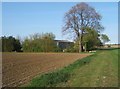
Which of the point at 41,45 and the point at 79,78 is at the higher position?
the point at 41,45

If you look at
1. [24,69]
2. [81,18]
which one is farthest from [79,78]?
[81,18]

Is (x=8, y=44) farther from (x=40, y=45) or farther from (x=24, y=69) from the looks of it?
(x=24, y=69)

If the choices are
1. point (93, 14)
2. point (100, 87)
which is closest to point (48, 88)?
point (100, 87)

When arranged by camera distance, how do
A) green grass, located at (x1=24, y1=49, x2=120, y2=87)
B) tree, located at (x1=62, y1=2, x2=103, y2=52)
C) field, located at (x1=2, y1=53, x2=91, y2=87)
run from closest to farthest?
green grass, located at (x1=24, y1=49, x2=120, y2=87)
field, located at (x1=2, y1=53, x2=91, y2=87)
tree, located at (x1=62, y1=2, x2=103, y2=52)

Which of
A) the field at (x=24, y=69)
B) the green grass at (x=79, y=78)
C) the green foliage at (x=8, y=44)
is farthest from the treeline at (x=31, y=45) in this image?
the green grass at (x=79, y=78)

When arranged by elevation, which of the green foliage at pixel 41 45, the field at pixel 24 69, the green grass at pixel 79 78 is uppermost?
the green foliage at pixel 41 45

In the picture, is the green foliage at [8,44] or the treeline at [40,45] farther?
the green foliage at [8,44]

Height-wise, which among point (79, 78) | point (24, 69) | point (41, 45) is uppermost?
point (41, 45)

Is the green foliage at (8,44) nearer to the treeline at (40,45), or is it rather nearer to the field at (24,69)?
the treeline at (40,45)

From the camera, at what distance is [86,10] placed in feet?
145

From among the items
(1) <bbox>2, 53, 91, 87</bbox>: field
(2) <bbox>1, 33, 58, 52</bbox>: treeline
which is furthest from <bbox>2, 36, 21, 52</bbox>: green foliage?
(1) <bbox>2, 53, 91, 87</bbox>: field

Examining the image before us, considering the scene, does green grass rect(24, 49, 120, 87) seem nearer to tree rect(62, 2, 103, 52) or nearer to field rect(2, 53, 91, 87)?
field rect(2, 53, 91, 87)

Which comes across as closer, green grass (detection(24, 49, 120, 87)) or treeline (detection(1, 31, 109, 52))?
green grass (detection(24, 49, 120, 87))

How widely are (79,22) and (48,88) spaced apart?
41.0 metres
